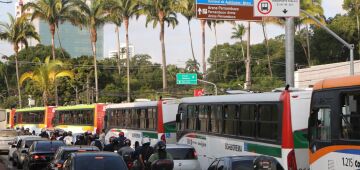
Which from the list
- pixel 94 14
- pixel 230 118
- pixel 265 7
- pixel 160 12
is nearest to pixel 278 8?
pixel 265 7

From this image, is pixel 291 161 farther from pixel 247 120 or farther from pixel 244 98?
pixel 244 98

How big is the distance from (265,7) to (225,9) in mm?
3177

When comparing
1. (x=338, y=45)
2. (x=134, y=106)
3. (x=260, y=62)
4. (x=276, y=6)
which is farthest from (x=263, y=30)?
(x=276, y=6)

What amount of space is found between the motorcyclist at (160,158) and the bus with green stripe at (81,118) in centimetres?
2398

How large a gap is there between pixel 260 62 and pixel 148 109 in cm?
5851

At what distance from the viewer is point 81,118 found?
44.0 meters

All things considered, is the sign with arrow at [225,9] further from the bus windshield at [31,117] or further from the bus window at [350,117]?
the bus windshield at [31,117]

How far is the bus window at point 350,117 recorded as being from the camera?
1177cm

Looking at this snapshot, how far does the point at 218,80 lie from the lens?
96.2m

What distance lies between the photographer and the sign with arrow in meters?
26.7

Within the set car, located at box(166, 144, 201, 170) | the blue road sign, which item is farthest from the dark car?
the blue road sign

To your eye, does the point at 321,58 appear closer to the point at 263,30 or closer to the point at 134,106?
the point at 263,30

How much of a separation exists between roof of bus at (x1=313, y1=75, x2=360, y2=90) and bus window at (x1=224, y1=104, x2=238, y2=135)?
535cm

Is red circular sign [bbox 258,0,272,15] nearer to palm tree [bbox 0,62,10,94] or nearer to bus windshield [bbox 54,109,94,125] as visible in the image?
bus windshield [bbox 54,109,94,125]
